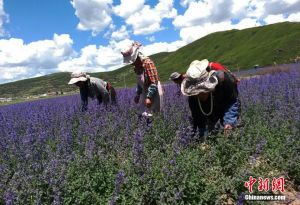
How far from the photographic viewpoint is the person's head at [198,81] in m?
4.15

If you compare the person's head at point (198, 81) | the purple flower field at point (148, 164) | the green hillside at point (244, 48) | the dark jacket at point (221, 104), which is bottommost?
the purple flower field at point (148, 164)

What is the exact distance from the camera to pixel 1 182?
4.50 metres

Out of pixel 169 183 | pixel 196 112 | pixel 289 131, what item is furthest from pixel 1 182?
pixel 289 131

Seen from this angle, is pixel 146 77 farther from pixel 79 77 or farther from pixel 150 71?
pixel 79 77

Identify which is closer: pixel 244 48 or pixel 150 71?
pixel 150 71

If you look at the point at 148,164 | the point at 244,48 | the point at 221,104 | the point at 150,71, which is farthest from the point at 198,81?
the point at 244,48

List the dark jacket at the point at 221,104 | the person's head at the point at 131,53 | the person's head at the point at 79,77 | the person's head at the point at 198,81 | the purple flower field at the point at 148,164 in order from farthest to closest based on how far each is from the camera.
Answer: the person's head at the point at 79,77, the person's head at the point at 131,53, the dark jacket at the point at 221,104, the person's head at the point at 198,81, the purple flower field at the point at 148,164


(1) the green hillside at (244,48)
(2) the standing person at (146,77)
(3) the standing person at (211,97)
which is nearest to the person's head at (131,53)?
(2) the standing person at (146,77)

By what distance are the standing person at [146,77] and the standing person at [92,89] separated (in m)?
1.39

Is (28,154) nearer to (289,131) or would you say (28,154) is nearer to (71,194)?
(71,194)

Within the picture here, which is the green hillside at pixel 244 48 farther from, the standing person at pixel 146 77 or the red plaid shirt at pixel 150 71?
the red plaid shirt at pixel 150 71

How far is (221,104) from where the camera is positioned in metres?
4.78

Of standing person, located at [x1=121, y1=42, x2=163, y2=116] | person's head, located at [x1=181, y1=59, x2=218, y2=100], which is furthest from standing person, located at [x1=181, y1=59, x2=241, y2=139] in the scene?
standing person, located at [x1=121, y1=42, x2=163, y2=116]

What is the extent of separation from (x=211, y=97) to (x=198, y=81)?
506 mm
